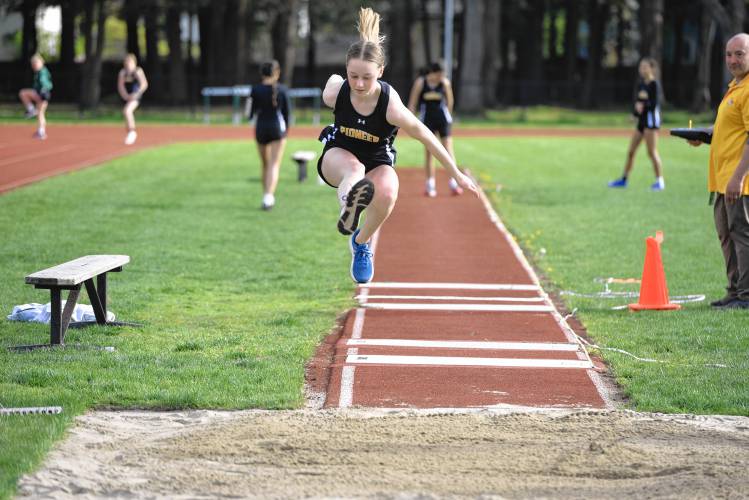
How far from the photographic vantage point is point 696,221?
1523cm

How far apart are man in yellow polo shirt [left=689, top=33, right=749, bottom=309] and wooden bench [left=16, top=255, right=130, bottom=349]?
4.80 metres

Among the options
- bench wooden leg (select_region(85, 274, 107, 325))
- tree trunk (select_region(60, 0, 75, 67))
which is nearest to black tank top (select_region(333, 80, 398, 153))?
bench wooden leg (select_region(85, 274, 107, 325))

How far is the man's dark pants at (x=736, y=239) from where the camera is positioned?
902 cm

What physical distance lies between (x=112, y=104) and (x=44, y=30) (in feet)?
137

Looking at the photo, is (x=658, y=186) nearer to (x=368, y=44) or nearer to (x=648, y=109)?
(x=648, y=109)

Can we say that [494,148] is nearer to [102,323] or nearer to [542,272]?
[542,272]

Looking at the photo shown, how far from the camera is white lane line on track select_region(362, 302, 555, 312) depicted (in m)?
9.09

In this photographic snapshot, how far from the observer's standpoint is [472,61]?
1875 inches

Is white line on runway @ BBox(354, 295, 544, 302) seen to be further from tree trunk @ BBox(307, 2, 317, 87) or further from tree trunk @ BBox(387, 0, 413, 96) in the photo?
tree trunk @ BBox(307, 2, 317, 87)

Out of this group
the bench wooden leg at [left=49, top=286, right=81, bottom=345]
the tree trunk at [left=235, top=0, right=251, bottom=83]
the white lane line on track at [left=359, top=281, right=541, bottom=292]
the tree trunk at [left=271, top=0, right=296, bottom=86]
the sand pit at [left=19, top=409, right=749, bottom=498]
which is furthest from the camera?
the tree trunk at [left=235, top=0, right=251, bottom=83]

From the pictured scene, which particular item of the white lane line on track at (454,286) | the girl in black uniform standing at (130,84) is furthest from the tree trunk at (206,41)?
the white lane line on track at (454,286)

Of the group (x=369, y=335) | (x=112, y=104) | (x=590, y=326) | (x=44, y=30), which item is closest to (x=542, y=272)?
(x=590, y=326)

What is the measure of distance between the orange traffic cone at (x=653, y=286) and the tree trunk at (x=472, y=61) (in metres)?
38.1

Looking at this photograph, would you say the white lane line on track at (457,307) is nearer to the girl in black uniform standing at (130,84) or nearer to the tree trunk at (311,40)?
the girl in black uniform standing at (130,84)
